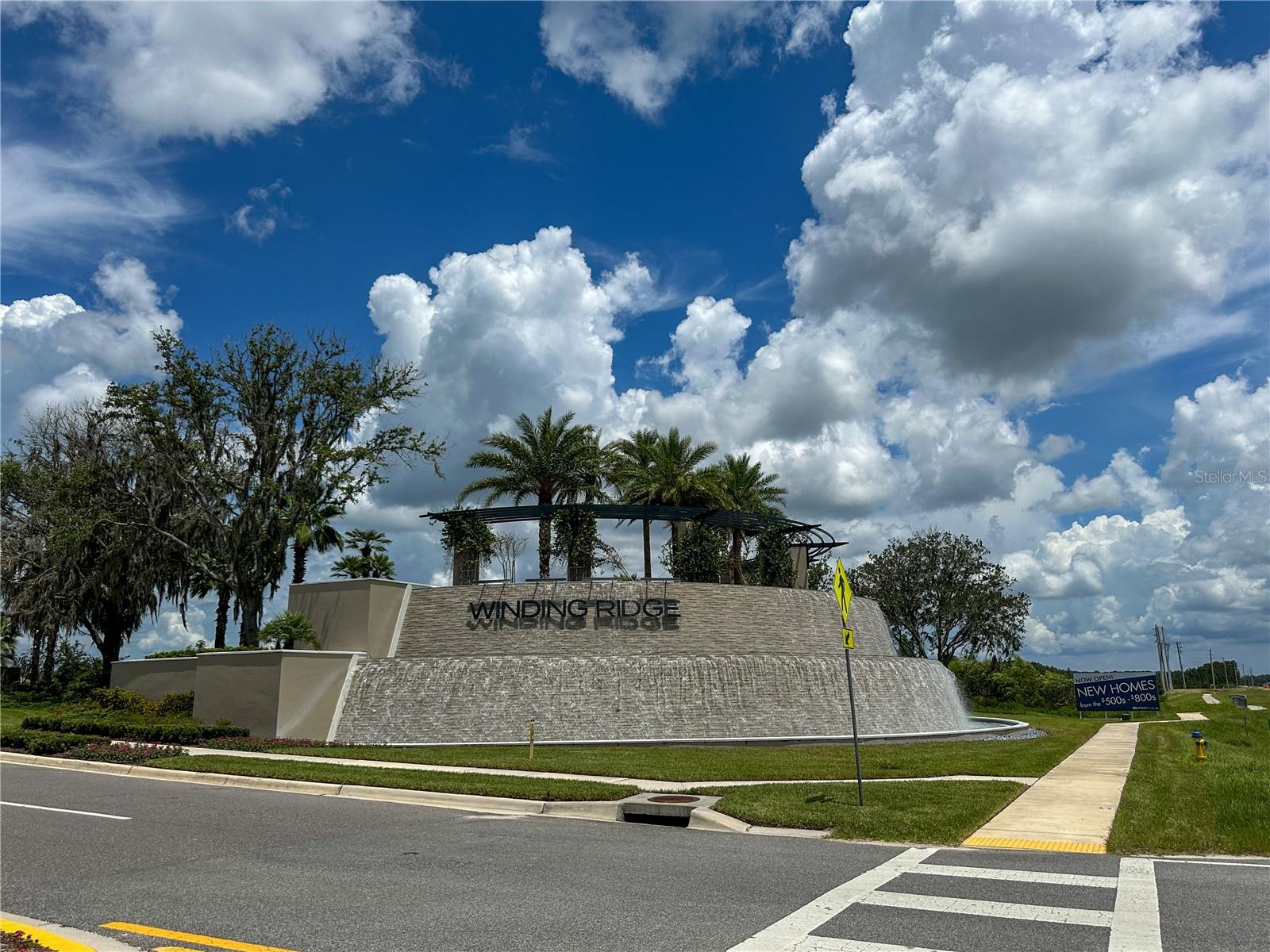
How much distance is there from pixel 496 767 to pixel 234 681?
42.5ft

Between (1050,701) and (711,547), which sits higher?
(711,547)

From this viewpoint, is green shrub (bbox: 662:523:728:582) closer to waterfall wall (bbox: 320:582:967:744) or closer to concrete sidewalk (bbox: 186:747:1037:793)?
waterfall wall (bbox: 320:582:967:744)

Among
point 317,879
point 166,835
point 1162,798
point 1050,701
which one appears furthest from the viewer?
point 1050,701

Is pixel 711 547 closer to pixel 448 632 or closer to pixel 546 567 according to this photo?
pixel 546 567

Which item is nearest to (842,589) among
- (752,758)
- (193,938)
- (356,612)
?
(752,758)

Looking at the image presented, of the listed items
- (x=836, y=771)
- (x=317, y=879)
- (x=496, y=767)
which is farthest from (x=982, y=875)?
(x=496, y=767)

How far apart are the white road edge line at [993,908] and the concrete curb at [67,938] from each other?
591 centimetres

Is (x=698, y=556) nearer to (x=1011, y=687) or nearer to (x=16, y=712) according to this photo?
(x=16, y=712)

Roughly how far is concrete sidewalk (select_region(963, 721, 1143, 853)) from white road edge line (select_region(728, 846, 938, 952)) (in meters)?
1.93

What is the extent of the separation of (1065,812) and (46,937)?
1253cm

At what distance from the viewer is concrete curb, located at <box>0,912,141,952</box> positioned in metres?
6.32

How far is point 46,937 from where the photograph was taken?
658 cm

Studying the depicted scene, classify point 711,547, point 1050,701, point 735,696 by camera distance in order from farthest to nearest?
point 1050,701, point 711,547, point 735,696

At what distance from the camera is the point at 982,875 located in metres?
8.73
